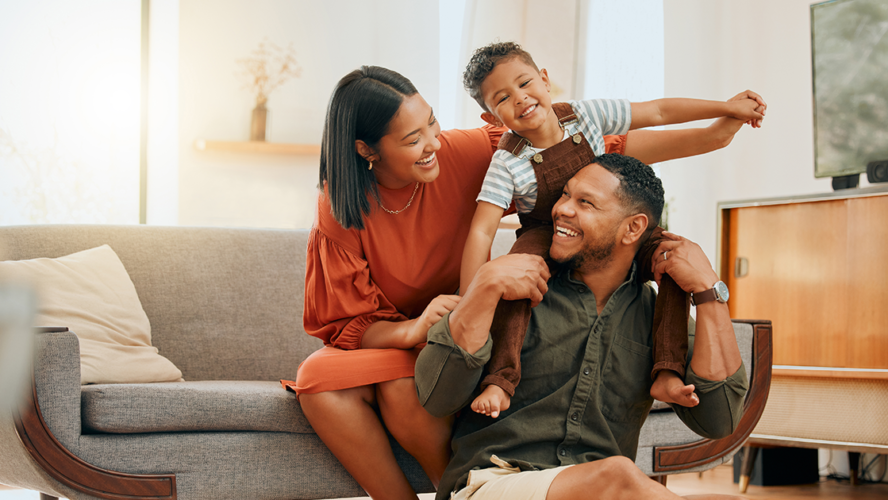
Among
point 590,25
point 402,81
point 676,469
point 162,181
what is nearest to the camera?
point 402,81

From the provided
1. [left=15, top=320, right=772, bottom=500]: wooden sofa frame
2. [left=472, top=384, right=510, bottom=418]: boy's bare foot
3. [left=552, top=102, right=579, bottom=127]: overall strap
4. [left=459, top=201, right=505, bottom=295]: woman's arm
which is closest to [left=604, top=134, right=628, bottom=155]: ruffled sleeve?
[left=552, top=102, right=579, bottom=127]: overall strap

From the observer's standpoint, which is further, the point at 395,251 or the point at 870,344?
the point at 870,344

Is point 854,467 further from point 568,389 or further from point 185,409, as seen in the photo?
point 185,409

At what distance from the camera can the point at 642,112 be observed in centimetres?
155

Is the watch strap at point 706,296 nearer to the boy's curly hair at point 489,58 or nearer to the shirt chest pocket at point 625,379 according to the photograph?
the shirt chest pocket at point 625,379

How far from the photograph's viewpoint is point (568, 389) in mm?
1256

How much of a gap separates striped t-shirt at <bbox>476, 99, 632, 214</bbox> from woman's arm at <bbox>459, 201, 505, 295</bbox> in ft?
0.07

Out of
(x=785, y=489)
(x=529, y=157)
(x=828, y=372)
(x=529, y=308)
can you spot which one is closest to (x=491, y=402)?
(x=529, y=308)

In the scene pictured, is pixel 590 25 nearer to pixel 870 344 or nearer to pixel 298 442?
pixel 870 344

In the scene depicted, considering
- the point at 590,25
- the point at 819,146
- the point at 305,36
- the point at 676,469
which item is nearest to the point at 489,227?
the point at 676,469

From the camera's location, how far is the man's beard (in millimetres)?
1290

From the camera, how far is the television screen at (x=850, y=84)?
2.65 meters

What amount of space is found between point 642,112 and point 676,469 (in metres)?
0.92

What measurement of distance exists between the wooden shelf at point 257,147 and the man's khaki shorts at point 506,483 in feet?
7.73
